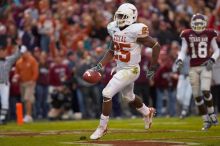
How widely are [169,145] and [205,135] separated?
188 centimetres

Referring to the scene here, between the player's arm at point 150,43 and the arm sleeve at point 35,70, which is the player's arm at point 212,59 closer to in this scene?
the player's arm at point 150,43

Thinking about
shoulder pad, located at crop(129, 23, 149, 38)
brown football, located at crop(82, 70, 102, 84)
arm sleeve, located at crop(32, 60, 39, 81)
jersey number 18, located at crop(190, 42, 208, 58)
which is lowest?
arm sleeve, located at crop(32, 60, 39, 81)

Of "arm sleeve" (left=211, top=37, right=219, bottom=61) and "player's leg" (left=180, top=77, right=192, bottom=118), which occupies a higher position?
"arm sleeve" (left=211, top=37, right=219, bottom=61)

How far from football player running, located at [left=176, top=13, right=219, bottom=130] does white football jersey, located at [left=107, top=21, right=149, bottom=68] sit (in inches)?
78.6

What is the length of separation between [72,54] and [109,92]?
9535 millimetres

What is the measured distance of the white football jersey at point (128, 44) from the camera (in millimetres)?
10633

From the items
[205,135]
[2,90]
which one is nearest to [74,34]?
[2,90]

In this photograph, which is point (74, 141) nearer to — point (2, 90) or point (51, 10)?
point (2, 90)

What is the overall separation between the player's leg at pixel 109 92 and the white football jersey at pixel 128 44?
0.54ft

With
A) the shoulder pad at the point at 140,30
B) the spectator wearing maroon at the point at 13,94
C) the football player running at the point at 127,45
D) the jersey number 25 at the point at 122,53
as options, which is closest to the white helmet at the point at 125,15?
the football player running at the point at 127,45

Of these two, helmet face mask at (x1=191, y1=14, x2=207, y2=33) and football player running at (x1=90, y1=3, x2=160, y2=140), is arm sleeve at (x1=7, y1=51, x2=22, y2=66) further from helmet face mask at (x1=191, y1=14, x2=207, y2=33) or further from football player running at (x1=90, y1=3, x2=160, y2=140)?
football player running at (x1=90, y1=3, x2=160, y2=140)

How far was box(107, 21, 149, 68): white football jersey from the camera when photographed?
34.9 ft

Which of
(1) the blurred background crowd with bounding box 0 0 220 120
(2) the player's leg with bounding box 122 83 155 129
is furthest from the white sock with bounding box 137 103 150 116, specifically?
(1) the blurred background crowd with bounding box 0 0 220 120

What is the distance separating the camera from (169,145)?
9.19 metres
